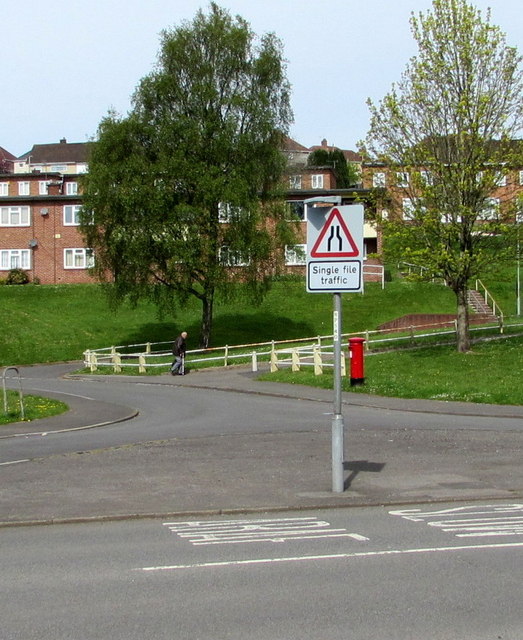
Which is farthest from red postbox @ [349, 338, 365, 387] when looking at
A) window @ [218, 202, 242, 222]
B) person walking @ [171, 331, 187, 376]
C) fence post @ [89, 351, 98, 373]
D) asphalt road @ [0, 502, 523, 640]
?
window @ [218, 202, 242, 222]

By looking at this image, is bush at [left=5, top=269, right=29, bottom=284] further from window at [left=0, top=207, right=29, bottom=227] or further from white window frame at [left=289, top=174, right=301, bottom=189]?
white window frame at [left=289, top=174, right=301, bottom=189]

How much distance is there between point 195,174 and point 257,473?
103 ft

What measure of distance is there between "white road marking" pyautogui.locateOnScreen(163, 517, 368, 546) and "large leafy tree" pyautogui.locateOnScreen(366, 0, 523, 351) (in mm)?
21675

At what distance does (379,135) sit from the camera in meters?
32.9

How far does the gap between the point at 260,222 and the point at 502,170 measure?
646 inches

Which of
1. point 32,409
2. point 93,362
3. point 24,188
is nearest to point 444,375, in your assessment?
point 32,409

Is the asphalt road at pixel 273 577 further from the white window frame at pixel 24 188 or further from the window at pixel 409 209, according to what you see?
the white window frame at pixel 24 188

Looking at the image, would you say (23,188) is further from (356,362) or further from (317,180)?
(356,362)

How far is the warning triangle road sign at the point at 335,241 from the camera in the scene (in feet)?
37.6

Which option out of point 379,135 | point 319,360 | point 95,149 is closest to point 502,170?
point 379,135

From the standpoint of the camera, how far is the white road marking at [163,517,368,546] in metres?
9.20

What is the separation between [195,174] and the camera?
42.9 m

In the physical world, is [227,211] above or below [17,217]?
below

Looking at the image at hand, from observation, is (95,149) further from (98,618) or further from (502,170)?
(98,618)
